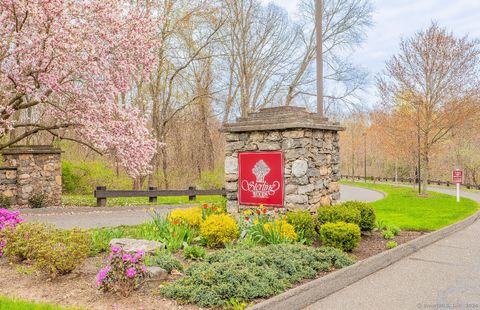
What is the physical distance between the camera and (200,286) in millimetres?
5047

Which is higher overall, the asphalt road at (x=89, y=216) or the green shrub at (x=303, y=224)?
the green shrub at (x=303, y=224)

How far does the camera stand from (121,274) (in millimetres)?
5160

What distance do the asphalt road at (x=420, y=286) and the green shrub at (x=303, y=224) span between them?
164cm

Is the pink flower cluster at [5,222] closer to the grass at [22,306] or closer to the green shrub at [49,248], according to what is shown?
the green shrub at [49,248]

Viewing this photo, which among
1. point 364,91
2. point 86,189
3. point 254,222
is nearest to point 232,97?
point 364,91

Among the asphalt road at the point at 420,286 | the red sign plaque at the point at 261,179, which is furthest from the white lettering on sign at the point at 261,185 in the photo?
the asphalt road at the point at 420,286

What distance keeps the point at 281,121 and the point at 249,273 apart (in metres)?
4.53

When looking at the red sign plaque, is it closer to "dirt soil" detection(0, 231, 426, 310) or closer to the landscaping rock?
the landscaping rock

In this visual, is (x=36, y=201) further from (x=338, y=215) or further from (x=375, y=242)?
(x=375, y=242)

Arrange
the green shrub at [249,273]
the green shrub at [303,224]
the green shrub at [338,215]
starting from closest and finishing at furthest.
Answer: the green shrub at [249,273]
the green shrub at [303,224]
the green shrub at [338,215]

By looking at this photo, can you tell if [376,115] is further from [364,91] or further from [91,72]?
[91,72]

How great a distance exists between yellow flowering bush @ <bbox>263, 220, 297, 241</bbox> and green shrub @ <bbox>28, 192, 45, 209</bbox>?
10.2m

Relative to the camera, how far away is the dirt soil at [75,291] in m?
4.86

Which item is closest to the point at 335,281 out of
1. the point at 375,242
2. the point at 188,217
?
the point at 375,242
